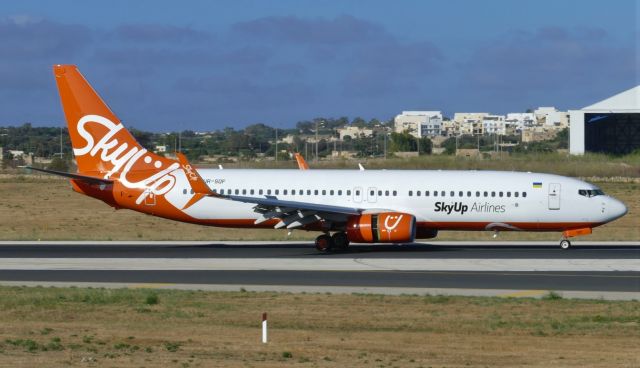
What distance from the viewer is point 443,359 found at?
1859cm

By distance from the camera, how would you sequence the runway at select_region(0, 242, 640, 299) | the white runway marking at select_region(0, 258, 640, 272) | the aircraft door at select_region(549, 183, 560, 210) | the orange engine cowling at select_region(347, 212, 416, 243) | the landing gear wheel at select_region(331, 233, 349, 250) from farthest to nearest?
the aircraft door at select_region(549, 183, 560, 210), the landing gear wheel at select_region(331, 233, 349, 250), the orange engine cowling at select_region(347, 212, 416, 243), the white runway marking at select_region(0, 258, 640, 272), the runway at select_region(0, 242, 640, 299)

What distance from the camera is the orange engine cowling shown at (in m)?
39.3

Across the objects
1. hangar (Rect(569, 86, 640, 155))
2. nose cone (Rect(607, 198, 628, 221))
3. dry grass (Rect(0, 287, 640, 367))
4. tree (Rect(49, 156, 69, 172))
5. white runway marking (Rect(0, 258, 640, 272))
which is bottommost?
dry grass (Rect(0, 287, 640, 367))

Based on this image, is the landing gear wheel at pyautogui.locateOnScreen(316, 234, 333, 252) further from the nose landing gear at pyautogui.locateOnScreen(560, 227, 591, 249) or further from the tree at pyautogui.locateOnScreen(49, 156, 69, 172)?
the tree at pyautogui.locateOnScreen(49, 156, 69, 172)

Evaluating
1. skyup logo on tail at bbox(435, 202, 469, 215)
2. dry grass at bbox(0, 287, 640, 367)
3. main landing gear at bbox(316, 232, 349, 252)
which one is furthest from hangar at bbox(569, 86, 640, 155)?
dry grass at bbox(0, 287, 640, 367)

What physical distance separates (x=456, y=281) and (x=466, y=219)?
11625 millimetres

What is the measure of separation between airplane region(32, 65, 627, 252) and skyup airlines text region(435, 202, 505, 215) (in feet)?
0.13

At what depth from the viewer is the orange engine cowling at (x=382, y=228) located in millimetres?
39344

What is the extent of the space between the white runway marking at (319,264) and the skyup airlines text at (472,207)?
5154 mm

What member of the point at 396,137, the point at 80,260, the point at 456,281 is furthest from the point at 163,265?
the point at 396,137

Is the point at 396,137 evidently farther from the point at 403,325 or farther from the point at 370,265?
the point at 403,325

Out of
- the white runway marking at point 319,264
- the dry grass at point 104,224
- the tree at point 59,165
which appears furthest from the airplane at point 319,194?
the tree at point 59,165

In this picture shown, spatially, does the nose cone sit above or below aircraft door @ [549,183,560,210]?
below

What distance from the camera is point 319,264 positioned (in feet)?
116
